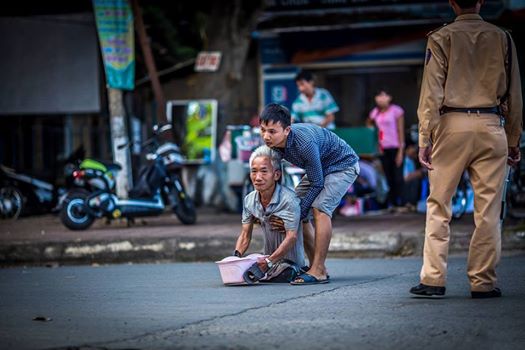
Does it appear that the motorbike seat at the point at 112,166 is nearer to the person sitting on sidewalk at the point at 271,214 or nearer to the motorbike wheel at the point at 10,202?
the motorbike wheel at the point at 10,202

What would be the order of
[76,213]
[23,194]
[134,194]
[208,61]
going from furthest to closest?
1. [23,194]
2. [208,61]
3. [134,194]
4. [76,213]

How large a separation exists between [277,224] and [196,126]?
9492 millimetres

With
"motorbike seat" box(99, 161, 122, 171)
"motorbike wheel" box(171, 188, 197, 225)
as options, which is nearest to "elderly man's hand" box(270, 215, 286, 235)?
"motorbike wheel" box(171, 188, 197, 225)

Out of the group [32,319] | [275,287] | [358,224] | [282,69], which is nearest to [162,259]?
[358,224]

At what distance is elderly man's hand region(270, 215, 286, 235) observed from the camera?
789 centimetres

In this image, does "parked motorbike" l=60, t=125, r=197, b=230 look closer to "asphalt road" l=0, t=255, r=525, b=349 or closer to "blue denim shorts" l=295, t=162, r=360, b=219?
"asphalt road" l=0, t=255, r=525, b=349

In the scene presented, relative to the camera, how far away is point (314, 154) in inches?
305

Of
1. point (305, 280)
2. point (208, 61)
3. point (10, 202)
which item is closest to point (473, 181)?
point (305, 280)

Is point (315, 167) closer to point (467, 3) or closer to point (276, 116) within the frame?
point (276, 116)

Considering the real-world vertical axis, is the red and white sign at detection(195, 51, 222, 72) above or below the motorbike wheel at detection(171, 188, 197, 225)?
above

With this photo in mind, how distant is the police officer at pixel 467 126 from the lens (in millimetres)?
6672

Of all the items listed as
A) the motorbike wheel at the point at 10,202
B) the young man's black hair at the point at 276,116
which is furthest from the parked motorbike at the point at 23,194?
the young man's black hair at the point at 276,116

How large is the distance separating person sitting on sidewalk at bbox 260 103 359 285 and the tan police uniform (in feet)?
4.14

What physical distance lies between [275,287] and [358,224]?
18.1ft
